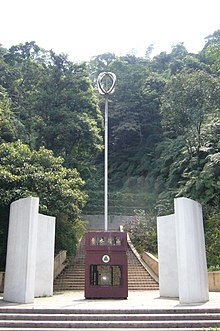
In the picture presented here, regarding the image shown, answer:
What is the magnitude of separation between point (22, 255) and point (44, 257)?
86.4 inches

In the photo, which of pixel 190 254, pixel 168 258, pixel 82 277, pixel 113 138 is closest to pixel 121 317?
pixel 190 254

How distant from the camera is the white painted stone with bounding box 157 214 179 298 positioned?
10383 millimetres

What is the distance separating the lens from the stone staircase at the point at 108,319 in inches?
233

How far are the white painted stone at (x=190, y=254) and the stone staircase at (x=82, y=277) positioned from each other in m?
4.98

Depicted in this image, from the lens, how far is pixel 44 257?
1079cm

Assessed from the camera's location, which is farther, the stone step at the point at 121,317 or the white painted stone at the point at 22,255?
the white painted stone at the point at 22,255

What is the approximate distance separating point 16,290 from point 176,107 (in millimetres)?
16766

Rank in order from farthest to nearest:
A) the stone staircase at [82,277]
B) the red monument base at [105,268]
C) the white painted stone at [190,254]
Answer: the stone staircase at [82,277] → the red monument base at [105,268] → the white painted stone at [190,254]

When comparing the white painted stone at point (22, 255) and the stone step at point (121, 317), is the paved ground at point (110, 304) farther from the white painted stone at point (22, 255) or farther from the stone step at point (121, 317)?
the stone step at point (121, 317)

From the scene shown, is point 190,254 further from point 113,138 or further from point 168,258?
point 113,138

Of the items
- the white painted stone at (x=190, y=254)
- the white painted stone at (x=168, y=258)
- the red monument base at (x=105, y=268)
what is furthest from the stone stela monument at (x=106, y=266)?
the white painted stone at (x=190, y=254)

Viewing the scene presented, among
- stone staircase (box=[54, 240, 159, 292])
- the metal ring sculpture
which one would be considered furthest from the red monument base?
the metal ring sculpture

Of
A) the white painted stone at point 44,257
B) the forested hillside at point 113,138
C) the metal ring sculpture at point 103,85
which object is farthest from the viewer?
the forested hillside at point 113,138

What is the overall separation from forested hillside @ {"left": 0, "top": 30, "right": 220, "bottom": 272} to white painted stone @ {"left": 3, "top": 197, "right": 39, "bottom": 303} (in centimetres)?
264
